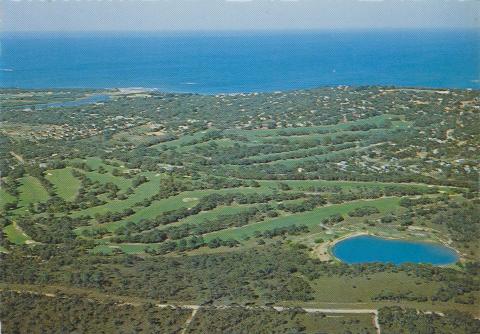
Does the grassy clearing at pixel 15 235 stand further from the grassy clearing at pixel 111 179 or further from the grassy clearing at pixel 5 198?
the grassy clearing at pixel 111 179

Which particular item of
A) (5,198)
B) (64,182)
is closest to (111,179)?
(64,182)

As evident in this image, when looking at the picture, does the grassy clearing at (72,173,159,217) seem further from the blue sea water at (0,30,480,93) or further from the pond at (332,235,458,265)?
the blue sea water at (0,30,480,93)

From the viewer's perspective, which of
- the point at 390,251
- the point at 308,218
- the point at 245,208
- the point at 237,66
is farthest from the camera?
the point at 237,66

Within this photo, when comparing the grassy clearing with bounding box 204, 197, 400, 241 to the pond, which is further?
the grassy clearing with bounding box 204, 197, 400, 241

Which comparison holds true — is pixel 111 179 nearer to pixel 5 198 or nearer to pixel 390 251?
pixel 5 198

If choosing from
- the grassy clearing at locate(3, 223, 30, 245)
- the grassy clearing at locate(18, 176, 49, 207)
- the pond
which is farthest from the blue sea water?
the pond

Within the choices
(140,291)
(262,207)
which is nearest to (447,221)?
(262,207)
